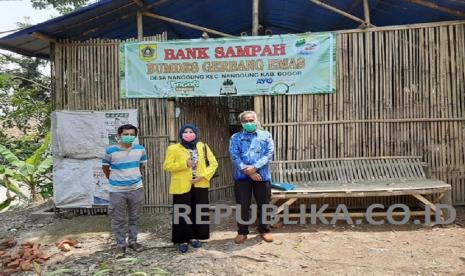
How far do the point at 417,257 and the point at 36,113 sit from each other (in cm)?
1132

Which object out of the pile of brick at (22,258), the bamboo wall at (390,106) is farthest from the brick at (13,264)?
the bamboo wall at (390,106)

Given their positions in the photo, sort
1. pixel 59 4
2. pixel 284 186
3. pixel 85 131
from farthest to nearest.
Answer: pixel 59 4
pixel 85 131
pixel 284 186

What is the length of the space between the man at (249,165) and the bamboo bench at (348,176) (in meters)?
0.53

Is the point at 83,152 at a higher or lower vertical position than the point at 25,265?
higher

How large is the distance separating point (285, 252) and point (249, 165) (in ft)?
3.67

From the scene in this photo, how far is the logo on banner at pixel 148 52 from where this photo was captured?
627 cm

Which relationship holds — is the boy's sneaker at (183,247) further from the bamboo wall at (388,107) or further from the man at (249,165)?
the bamboo wall at (388,107)

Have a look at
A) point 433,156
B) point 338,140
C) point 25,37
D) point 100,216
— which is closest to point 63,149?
point 100,216

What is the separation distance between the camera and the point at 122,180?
4688mm

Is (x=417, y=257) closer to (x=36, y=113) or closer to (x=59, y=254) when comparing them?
(x=59, y=254)

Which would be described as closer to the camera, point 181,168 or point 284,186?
point 181,168

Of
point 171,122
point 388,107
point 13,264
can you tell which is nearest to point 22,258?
point 13,264

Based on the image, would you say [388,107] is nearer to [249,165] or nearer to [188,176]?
[249,165]

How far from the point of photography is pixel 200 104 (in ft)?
24.2
